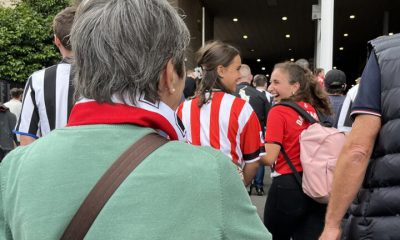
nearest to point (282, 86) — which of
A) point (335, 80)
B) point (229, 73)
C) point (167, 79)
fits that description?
point (229, 73)

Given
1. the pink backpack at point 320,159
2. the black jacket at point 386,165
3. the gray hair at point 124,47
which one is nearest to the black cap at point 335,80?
the pink backpack at point 320,159

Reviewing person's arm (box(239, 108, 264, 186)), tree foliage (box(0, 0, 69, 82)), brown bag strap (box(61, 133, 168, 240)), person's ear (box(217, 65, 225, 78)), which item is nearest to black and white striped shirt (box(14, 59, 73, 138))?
person's ear (box(217, 65, 225, 78))

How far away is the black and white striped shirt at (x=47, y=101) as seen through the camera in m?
2.99

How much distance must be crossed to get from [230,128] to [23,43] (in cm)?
1617

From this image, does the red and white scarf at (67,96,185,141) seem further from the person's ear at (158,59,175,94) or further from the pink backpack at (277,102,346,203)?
the pink backpack at (277,102,346,203)

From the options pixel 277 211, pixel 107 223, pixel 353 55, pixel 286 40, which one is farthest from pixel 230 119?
pixel 353 55

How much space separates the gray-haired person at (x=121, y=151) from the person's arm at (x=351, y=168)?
0.92 m

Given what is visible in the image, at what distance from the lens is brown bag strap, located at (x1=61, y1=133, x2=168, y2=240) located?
1.06 metres

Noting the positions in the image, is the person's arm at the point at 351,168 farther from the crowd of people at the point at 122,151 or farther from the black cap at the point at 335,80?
the black cap at the point at 335,80

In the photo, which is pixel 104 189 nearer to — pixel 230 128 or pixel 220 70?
pixel 230 128

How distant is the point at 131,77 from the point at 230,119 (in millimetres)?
2160

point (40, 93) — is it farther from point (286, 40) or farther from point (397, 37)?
point (286, 40)

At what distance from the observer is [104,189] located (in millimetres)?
1069

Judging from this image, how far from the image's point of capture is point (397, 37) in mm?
1909
